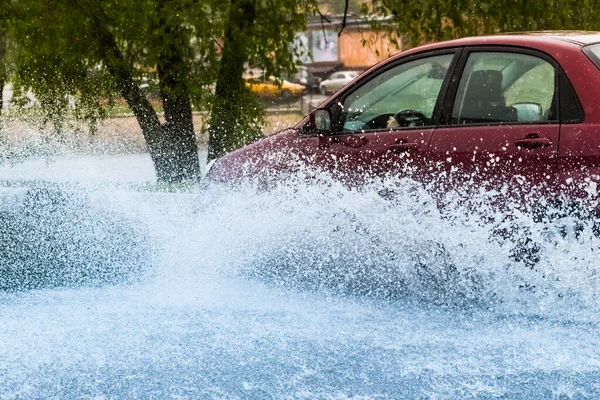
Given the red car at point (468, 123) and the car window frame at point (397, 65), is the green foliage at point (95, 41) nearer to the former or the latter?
the red car at point (468, 123)

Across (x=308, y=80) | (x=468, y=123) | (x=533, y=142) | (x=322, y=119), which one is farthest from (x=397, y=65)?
(x=308, y=80)

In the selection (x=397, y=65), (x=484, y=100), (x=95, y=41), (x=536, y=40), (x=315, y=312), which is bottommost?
(x=315, y=312)

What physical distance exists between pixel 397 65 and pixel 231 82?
8.79 metres

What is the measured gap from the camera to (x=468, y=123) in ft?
21.1

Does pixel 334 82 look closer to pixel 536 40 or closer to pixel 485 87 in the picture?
pixel 485 87

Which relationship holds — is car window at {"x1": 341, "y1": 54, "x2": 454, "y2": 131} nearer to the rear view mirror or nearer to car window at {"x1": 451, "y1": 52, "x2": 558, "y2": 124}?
car window at {"x1": 451, "y1": 52, "x2": 558, "y2": 124}

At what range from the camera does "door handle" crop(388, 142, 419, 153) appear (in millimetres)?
6637

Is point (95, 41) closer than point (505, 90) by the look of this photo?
No

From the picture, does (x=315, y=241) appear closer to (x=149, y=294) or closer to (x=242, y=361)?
(x=149, y=294)

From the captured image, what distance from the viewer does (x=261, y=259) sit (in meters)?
7.56

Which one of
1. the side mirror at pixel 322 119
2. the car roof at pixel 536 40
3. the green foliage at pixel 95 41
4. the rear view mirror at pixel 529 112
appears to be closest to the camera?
the rear view mirror at pixel 529 112

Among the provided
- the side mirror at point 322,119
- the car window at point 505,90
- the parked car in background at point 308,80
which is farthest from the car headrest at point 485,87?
the parked car in background at point 308,80

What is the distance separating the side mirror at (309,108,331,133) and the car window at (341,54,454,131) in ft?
0.33

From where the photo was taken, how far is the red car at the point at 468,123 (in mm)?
5863
